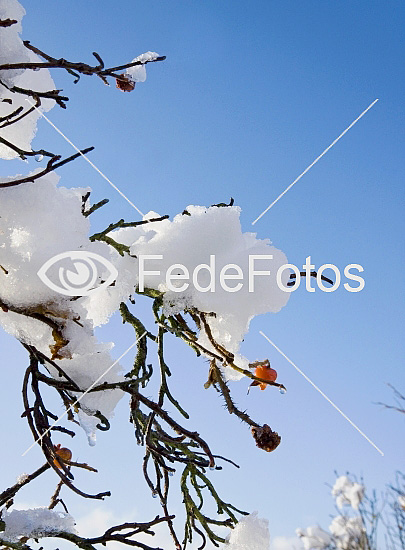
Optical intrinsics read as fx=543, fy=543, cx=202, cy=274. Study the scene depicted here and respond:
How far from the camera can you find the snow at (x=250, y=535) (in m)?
1.73

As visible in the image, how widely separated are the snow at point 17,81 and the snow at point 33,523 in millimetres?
1072

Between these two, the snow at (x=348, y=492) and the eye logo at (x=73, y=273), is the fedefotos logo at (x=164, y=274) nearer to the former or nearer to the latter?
the eye logo at (x=73, y=273)

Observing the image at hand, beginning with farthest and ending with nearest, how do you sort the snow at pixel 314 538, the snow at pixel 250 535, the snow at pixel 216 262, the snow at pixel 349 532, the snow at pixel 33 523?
the snow at pixel 314 538, the snow at pixel 349 532, the snow at pixel 250 535, the snow at pixel 33 523, the snow at pixel 216 262

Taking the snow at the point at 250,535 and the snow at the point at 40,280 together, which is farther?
the snow at the point at 250,535

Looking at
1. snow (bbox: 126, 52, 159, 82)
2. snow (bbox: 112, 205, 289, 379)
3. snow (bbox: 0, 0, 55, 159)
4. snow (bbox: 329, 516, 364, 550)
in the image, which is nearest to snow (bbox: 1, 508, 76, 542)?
snow (bbox: 112, 205, 289, 379)

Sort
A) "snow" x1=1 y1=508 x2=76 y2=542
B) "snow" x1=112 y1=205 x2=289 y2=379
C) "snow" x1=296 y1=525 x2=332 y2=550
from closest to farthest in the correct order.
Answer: "snow" x1=112 y1=205 x2=289 y2=379
"snow" x1=1 y1=508 x2=76 y2=542
"snow" x1=296 y1=525 x2=332 y2=550

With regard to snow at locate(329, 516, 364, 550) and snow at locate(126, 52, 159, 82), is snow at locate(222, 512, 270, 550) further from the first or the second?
snow at locate(329, 516, 364, 550)

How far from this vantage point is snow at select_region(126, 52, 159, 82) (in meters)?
1.56

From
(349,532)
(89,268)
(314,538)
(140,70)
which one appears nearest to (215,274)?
(89,268)

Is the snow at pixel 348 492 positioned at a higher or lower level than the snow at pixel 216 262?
higher

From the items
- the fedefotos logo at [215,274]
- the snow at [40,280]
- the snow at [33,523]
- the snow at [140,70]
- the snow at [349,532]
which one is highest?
the snow at [349,532]

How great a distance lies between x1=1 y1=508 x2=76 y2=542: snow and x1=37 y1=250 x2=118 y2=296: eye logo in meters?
0.84

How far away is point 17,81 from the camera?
1.54 metres

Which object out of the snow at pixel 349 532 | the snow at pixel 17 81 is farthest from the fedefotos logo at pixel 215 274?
the snow at pixel 349 532
